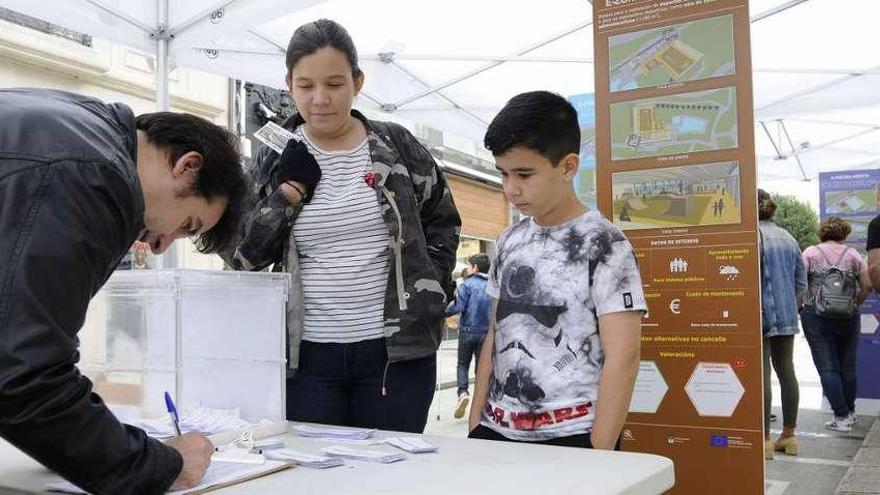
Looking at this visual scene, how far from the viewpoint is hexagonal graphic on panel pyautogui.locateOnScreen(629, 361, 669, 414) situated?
2.35 meters

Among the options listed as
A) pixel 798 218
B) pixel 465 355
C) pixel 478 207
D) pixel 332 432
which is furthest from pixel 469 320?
pixel 798 218

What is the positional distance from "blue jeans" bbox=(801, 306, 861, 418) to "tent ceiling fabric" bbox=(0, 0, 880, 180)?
160 centimetres

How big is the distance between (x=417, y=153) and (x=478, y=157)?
11.1 m

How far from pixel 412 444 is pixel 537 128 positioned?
770 mm

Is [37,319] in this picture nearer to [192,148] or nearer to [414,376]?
[192,148]

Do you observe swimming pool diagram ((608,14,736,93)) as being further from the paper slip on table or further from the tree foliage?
the tree foliage

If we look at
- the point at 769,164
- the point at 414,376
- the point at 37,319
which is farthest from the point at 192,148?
the point at 769,164

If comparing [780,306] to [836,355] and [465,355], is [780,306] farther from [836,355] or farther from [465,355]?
[465,355]

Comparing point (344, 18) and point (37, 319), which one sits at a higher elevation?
point (344, 18)

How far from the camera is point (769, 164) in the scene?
29.1ft

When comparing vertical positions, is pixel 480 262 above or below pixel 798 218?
below

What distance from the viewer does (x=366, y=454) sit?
120 cm

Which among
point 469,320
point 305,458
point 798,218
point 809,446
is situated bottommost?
point 809,446

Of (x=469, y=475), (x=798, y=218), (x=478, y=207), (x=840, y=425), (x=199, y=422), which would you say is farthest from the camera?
(x=798, y=218)
